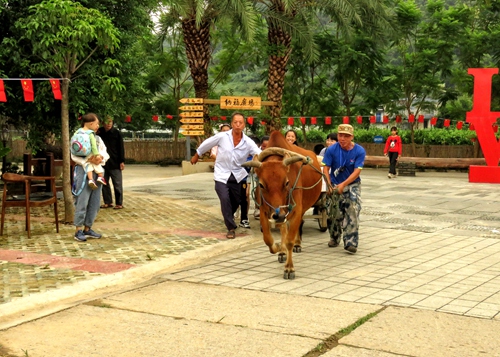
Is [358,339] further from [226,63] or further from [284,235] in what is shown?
[226,63]

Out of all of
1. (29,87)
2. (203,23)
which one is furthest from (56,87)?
(203,23)

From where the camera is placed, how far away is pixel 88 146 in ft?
30.4

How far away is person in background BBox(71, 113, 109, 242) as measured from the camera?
930 cm

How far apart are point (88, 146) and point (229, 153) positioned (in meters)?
1.96

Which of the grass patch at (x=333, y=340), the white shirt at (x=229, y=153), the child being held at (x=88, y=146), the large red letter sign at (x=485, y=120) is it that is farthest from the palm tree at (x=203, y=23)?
the grass patch at (x=333, y=340)

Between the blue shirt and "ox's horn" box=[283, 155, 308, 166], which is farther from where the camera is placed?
the blue shirt

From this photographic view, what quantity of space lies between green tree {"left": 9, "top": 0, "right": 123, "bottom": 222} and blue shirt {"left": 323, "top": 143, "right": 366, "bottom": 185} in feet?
12.7

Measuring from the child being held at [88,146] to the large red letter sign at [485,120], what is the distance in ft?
46.0

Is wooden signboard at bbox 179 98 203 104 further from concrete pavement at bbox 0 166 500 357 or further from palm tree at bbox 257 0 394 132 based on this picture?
concrete pavement at bbox 0 166 500 357

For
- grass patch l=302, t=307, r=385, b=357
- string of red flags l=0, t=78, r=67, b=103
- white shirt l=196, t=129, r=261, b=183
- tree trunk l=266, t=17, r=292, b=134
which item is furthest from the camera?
tree trunk l=266, t=17, r=292, b=134

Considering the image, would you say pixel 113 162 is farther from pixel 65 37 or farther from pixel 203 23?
pixel 203 23

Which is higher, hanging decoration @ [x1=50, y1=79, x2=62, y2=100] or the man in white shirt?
hanging decoration @ [x1=50, y1=79, x2=62, y2=100]

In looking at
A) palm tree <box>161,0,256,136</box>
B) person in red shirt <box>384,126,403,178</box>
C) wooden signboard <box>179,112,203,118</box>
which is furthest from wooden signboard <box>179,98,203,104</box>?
person in red shirt <box>384,126,403,178</box>

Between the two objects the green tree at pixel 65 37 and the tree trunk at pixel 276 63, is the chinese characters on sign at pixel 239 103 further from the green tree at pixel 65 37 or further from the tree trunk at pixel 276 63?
the green tree at pixel 65 37
